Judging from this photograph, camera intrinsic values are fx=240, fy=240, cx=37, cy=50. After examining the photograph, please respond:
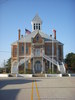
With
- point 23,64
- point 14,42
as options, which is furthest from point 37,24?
point 23,64

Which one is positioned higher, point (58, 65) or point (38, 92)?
point (58, 65)

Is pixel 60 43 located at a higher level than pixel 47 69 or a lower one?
higher

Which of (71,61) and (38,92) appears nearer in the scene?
(38,92)

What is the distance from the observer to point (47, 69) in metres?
53.5

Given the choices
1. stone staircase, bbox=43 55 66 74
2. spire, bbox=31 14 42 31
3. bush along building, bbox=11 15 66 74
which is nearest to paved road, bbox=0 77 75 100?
stone staircase, bbox=43 55 66 74

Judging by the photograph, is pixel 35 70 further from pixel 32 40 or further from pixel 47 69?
pixel 32 40

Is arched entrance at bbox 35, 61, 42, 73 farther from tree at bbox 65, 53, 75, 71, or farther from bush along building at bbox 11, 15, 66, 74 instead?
tree at bbox 65, 53, 75, 71

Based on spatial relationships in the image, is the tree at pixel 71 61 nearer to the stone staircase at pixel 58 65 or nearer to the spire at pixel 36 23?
the stone staircase at pixel 58 65

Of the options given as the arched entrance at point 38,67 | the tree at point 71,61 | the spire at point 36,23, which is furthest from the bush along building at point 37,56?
the tree at point 71,61

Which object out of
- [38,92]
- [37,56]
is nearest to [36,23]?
[37,56]

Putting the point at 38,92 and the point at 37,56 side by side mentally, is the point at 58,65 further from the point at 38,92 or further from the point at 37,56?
the point at 38,92

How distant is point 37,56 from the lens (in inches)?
2109

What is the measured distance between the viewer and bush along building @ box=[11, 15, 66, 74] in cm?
5312

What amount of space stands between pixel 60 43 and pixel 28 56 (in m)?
8.68
